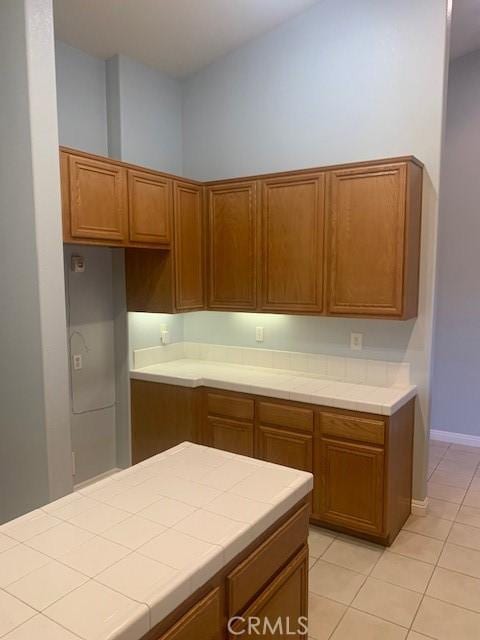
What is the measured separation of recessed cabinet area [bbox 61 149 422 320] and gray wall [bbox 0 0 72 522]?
30 centimetres

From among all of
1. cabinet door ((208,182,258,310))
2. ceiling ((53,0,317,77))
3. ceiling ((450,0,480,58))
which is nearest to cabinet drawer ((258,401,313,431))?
cabinet door ((208,182,258,310))

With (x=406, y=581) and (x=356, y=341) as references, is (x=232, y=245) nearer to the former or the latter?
(x=356, y=341)

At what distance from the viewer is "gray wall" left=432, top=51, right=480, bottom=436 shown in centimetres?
427

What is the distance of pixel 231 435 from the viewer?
3.34m

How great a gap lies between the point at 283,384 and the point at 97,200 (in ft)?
5.47

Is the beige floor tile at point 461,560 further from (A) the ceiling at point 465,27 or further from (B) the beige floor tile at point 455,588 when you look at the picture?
(A) the ceiling at point 465,27

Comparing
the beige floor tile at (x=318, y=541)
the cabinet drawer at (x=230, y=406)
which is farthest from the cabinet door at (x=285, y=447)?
the beige floor tile at (x=318, y=541)

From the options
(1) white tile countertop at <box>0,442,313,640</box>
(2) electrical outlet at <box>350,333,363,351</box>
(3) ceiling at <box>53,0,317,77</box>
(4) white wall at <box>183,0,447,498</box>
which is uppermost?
(3) ceiling at <box>53,0,317,77</box>

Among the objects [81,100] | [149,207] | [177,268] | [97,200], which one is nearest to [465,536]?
[177,268]

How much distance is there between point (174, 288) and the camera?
344 centimetres

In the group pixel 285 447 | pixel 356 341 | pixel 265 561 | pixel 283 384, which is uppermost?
pixel 356 341

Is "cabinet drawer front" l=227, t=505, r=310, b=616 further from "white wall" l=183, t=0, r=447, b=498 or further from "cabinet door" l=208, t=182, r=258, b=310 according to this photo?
"cabinet door" l=208, t=182, r=258, b=310

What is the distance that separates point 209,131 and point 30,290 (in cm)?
220

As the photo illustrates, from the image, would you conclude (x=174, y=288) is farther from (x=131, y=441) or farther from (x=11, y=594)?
(x=11, y=594)
